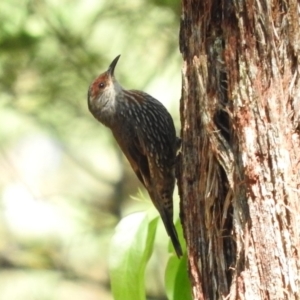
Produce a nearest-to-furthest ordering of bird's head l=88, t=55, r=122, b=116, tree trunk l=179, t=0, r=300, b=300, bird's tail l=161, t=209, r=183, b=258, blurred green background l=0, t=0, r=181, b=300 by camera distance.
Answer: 1. tree trunk l=179, t=0, r=300, b=300
2. bird's tail l=161, t=209, r=183, b=258
3. bird's head l=88, t=55, r=122, b=116
4. blurred green background l=0, t=0, r=181, b=300

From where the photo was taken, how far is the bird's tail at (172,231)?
2.51m

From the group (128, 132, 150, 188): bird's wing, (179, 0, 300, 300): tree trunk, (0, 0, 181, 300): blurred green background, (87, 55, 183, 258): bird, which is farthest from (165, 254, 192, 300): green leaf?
(0, 0, 181, 300): blurred green background

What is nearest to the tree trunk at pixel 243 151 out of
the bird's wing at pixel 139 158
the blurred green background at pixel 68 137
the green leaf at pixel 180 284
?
the green leaf at pixel 180 284

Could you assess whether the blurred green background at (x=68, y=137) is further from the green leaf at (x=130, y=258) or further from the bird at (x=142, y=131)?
the green leaf at (x=130, y=258)

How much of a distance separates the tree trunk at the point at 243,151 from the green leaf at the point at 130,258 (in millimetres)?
200

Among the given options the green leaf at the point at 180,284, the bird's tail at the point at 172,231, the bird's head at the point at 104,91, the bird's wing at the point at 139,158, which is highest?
the bird's head at the point at 104,91

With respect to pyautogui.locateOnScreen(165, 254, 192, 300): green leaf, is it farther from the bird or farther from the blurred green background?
the blurred green background

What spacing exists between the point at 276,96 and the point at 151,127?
1.56 meters

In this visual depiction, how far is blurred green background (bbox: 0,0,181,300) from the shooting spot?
470cm

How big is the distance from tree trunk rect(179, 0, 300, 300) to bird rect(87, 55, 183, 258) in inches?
42.3

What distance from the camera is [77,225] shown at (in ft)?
17.2

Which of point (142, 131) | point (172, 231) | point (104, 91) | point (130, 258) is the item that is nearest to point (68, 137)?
point (104, 91)

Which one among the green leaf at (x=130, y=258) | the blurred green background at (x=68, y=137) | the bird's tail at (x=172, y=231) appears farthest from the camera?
the blurred green background at (x=68, y=137)

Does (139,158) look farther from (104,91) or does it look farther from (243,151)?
(243,151)
